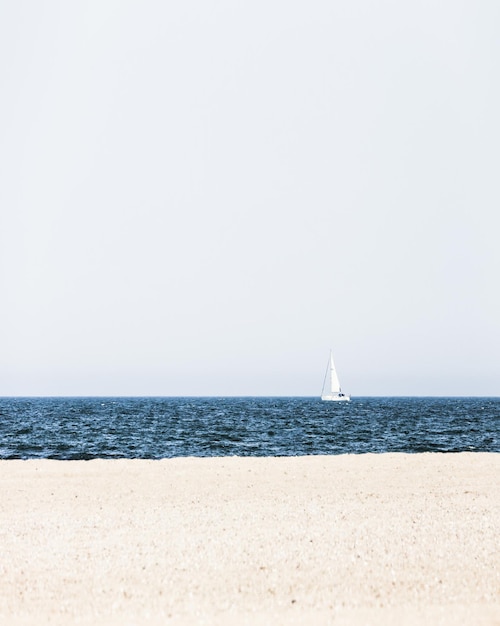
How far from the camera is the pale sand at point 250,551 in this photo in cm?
977

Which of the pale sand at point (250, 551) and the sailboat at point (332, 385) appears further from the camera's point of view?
the sailboat at point (332, 385)

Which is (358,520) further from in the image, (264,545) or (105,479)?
(105,479)

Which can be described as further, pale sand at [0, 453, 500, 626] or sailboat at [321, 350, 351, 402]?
sailboat at [321, 350, 351, 402]

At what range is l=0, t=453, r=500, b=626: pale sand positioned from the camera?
32.1 feet

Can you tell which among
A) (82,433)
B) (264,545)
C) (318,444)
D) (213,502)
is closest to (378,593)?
(264,545)

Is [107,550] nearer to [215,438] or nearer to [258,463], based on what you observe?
[258,463]

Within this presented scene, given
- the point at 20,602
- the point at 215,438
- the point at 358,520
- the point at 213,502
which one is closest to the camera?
the point at 20,602

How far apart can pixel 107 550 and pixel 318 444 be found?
32673 millimetres

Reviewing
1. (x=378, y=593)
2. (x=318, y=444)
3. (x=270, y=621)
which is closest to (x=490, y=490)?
(x=378, y=593)

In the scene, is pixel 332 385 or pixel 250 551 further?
pixel 332 385

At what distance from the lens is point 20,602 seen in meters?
10.1

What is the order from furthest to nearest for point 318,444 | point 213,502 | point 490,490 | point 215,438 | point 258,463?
point 215,438 → point 318,444 → point 258,463 → point 490,490 → point 213,502

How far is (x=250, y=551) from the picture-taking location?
42.2ft

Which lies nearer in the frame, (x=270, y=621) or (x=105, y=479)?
(x=270, y=621)
